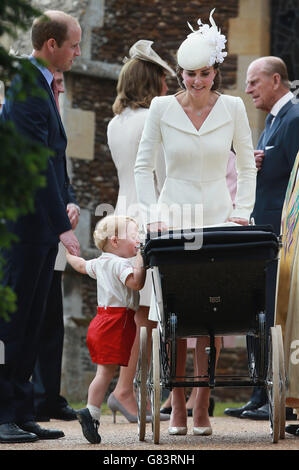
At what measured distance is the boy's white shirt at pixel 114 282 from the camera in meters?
6.01

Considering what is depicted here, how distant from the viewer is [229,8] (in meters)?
11.2

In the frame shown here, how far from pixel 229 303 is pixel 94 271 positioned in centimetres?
121

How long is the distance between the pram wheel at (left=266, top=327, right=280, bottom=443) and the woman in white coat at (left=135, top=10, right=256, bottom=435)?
61cm

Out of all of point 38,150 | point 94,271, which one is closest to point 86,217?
point 94,271

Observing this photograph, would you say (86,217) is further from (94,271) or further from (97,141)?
(94,271)

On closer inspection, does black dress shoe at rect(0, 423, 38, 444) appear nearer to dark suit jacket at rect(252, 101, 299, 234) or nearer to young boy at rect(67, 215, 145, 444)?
young boy at rect(67, 215, 145, 444)

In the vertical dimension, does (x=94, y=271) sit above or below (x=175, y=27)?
below

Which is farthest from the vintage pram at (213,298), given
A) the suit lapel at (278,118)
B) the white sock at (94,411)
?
the suit lapel at (278,118)

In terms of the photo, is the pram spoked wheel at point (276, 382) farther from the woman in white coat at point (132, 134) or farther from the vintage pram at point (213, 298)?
the woman in white coat at point (132, 134)

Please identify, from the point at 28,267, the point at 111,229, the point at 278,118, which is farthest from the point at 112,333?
the point at 278,118

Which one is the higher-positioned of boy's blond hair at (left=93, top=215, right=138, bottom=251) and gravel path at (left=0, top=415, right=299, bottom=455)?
boy's blond hair at (left=93, top=215, right=138, bottom=251)

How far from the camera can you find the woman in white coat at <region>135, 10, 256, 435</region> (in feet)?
18.6

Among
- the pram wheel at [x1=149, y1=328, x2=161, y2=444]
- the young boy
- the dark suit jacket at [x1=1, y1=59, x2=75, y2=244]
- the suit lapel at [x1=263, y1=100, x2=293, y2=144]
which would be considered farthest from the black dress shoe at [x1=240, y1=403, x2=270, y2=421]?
the dark suit jacket at [x1=1, y1=59, x2=75, y2=244]

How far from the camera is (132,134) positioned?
6.93 meters
